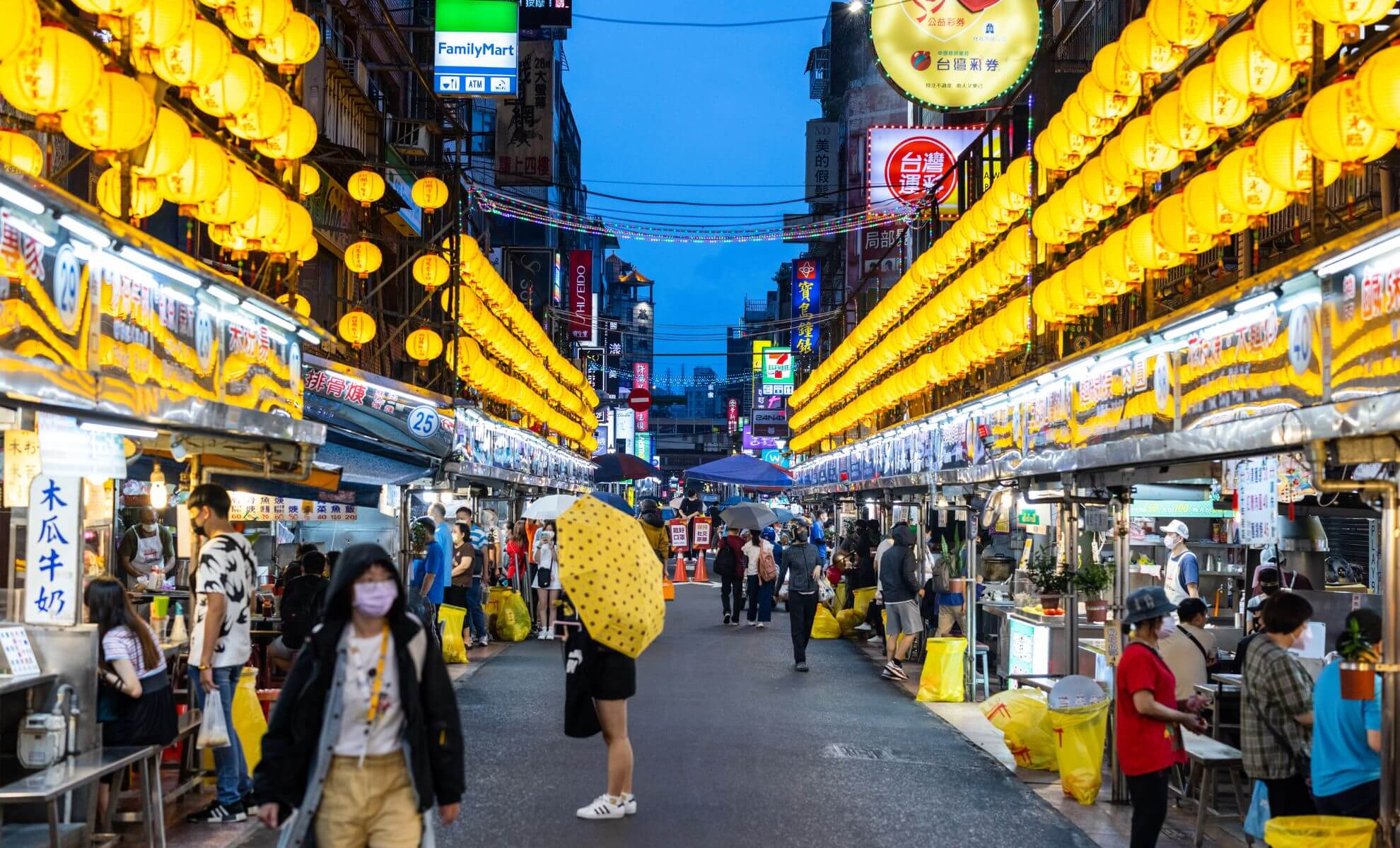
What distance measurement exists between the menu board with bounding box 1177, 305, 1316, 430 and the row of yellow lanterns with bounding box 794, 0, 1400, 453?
98 cm

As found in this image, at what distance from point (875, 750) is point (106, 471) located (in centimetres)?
696

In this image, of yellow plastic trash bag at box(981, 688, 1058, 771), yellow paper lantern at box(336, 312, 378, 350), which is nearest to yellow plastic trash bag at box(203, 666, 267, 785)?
yellow plastic trash bag at box(981, 688, 1058, 771)

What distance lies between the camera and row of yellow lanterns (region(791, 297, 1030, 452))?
18469mm

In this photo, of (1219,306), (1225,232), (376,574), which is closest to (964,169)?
(1225,232)

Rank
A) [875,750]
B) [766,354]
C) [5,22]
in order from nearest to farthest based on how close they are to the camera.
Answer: [5,22] → [875,750] → [766,354]

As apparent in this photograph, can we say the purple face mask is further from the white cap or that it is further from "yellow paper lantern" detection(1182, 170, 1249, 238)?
the white cap

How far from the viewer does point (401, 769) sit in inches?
209

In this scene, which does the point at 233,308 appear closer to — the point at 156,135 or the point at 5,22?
the point at 156,135

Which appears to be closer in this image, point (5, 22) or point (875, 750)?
point (5, 22)

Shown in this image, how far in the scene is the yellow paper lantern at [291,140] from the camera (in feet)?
41.4

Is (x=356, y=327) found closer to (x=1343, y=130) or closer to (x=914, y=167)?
(x=1343, y=130)

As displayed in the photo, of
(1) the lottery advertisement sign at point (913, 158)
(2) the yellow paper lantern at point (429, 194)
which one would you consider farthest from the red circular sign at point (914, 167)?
(2) the yellow paper lantern at point (429, 194)

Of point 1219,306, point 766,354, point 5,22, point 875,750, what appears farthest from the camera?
point 766,354

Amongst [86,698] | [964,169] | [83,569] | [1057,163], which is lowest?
[86,698]
